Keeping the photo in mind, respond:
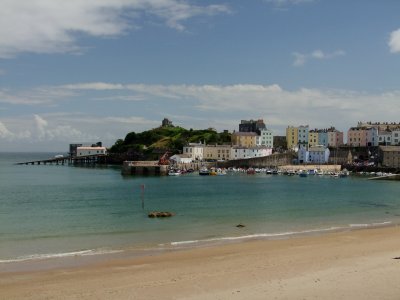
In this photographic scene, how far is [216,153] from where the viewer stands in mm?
123500

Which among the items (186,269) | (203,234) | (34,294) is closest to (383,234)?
(203,234)

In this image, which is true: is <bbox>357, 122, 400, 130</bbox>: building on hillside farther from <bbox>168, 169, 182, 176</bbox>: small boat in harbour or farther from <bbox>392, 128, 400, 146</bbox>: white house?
<bbox>168, 169, 182, 176</bbox>: small boat in harbour

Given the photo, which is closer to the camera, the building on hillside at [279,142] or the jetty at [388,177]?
the jetty at [388,177]

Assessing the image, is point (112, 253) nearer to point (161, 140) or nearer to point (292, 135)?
point (292, 135)

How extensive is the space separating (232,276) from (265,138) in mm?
125793

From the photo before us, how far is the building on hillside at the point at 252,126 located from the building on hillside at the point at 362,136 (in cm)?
2533

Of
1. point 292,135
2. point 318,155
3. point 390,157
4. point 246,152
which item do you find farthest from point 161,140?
point 390,157

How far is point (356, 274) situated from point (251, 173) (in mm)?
84181

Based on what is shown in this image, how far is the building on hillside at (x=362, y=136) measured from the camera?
412 feet

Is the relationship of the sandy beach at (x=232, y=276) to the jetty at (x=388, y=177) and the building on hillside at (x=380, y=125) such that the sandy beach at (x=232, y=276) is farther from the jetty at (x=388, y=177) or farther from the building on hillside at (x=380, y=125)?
the building on hillside at (x=380, y=125)

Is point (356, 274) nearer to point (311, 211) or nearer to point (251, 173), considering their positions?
point (311, 211)

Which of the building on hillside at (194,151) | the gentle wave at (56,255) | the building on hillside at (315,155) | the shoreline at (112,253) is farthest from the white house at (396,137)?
the gentle wave at (56,255)

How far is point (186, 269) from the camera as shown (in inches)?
728

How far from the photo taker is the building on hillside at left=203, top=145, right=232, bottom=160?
123m
